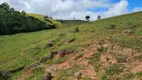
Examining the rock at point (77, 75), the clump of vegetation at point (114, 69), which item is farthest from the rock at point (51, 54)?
the clump of vegetation at point (114, 69)

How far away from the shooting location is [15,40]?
81.7m

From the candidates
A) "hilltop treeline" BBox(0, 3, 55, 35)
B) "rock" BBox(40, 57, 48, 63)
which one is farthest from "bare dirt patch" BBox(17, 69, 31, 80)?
"hilltop treeline" BBox(0, 3, 55, 35)

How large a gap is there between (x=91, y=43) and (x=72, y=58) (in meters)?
5.12

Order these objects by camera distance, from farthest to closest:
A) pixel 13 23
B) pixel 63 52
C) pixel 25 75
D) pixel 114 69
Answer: pixel 13 23 → pixel 63 52 → pixel 25 75 → pixel 114 69

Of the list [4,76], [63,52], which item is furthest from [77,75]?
[4,76]

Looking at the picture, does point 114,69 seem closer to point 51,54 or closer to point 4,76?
point 51,54

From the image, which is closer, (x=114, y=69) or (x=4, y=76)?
(x=114, y=69)

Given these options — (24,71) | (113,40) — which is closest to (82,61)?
(113,40)

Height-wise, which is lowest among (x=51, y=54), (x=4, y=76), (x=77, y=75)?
(x=4, y=76)

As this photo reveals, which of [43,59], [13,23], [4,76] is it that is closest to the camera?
[4,76]

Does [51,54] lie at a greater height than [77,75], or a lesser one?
greater

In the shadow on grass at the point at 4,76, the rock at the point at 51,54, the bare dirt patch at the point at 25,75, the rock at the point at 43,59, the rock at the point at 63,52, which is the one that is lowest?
the shadow on grass at the point at 4,76

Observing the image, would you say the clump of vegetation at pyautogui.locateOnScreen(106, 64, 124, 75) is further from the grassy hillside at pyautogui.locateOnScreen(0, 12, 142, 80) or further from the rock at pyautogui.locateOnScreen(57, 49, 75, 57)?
the rock at pyautogui.locateOnScreen(57, 49, 75, 57)

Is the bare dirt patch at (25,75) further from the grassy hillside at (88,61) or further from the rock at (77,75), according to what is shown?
the rock at (77,75)
